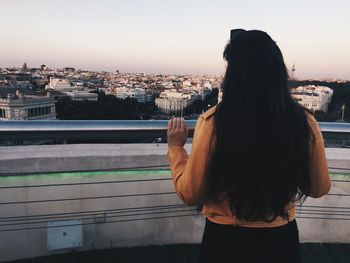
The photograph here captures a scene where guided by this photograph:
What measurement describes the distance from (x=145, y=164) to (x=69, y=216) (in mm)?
532

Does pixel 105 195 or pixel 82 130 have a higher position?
pixel 82 130

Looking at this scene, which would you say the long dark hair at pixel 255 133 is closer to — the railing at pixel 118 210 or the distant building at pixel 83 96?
the railing at pixel 118 210

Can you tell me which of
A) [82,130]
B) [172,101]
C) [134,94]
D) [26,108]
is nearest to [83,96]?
[172,101]

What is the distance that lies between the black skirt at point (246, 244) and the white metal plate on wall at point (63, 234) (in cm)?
137

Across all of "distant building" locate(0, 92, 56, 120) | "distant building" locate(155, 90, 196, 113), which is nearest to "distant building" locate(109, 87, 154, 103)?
"distant building" locate(155, 90, 196, 113)

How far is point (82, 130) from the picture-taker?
2.16 metres

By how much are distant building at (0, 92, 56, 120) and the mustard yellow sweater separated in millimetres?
46301

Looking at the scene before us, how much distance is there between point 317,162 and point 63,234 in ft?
5.48

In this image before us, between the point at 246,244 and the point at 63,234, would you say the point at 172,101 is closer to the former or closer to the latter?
the point at 63,234

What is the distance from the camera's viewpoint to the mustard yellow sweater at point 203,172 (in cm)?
115

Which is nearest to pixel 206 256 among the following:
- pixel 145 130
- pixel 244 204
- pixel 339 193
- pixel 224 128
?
pixel 244 204

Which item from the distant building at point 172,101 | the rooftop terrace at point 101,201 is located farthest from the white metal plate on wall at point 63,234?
the distant building at point 172,101

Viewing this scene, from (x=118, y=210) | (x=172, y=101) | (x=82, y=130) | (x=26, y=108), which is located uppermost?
(x=82, y=130)

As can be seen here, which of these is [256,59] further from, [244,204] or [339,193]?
[339,193]
